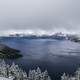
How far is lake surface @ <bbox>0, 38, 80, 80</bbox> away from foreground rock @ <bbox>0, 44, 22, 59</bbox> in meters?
0.23

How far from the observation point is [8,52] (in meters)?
9.56

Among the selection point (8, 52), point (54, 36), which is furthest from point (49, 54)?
point (8, 52)

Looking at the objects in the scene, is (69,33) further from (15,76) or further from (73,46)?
(15,76)

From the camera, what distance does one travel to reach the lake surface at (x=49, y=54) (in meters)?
8.66

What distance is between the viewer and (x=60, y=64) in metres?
8.98

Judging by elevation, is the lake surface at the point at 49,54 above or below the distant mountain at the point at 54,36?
below

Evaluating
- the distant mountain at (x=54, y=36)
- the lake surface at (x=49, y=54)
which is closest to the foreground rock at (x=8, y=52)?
the lake surface at (x=49, y=54)

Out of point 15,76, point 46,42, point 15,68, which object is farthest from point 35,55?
point 15,76

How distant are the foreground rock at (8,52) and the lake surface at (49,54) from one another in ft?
0.77

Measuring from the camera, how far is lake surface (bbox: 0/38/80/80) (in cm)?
866

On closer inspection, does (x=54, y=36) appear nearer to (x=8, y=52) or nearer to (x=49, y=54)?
(x=49, y=54)

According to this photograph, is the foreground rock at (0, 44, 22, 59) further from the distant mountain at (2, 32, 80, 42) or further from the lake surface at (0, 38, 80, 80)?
the distant mountain at (2, 32, 80, 42)

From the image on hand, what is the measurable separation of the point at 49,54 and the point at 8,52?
7.22 ft

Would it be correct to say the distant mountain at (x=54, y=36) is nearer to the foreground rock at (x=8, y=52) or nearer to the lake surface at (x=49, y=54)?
the lake surface at (x=49, y=54)
